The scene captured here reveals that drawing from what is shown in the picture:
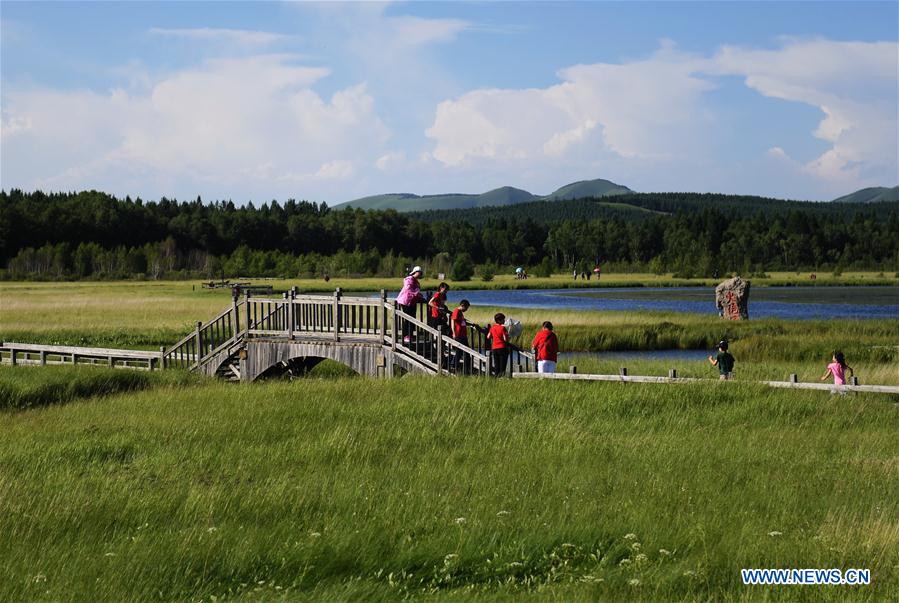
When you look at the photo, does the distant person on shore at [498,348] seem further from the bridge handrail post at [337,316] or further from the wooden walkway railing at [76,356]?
the wooden walkway railing at [76,356]

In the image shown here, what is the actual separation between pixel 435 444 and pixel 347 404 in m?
4.38

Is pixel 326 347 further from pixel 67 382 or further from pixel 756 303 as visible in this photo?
pixel 756 303

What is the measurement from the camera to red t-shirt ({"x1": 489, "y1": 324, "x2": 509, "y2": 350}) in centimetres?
2372

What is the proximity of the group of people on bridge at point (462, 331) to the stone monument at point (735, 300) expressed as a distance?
29047mm

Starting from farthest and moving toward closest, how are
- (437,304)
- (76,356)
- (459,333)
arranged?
(76,356)
(459,333)
(437,304)

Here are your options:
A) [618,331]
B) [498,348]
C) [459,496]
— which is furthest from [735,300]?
[459,496]

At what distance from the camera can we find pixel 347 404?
21203 mm

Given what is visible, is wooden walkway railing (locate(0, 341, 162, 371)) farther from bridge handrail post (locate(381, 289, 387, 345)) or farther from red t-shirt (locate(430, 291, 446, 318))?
red t-shirt (locate(430, 291, 446, 318))

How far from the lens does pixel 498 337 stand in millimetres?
23828

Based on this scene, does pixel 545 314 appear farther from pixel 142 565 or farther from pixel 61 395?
pixel 142 565

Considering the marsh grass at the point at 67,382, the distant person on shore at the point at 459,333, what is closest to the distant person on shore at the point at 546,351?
the distant person on shore at the point at 459,333

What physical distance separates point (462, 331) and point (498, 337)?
1.88m

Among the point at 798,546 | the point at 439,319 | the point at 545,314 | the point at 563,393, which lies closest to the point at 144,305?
the point at 545,314

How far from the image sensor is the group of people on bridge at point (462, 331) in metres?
23.8
